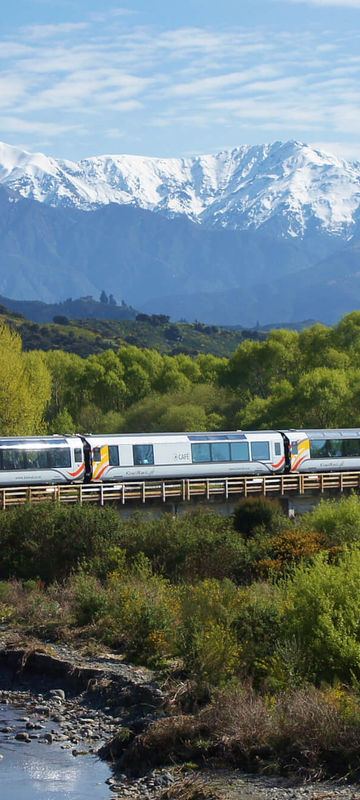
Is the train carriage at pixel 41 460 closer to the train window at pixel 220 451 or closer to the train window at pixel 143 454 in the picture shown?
the train window at pixel 143 454

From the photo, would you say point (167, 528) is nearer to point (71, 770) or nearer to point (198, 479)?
point (198, 479)

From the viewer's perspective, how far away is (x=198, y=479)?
55.1 metres

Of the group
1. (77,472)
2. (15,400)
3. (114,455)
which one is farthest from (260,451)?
(15,400)

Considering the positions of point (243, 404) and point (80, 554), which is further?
point (243, 404)

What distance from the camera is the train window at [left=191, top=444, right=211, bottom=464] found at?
5512cm

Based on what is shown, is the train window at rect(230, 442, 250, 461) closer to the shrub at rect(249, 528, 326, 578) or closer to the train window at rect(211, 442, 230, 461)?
the train window at rect(211, 442, 230, 461)

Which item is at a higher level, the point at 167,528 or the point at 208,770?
the point at 167,528

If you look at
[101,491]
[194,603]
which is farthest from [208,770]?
[101,491]

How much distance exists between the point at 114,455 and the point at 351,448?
16.3 metres

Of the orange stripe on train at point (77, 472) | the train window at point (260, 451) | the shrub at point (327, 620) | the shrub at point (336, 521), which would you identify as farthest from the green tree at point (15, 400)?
the shrub at point (327, 620)

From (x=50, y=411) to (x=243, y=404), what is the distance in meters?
23.7

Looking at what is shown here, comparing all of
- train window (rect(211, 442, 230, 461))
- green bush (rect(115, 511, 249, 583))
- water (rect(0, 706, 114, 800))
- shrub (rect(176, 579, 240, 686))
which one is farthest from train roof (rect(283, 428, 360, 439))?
water (rect(0, 706, 114, 800))

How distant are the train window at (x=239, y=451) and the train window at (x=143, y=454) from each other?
199 inches

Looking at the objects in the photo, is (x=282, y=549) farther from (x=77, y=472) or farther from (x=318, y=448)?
(x=318, y=448)
